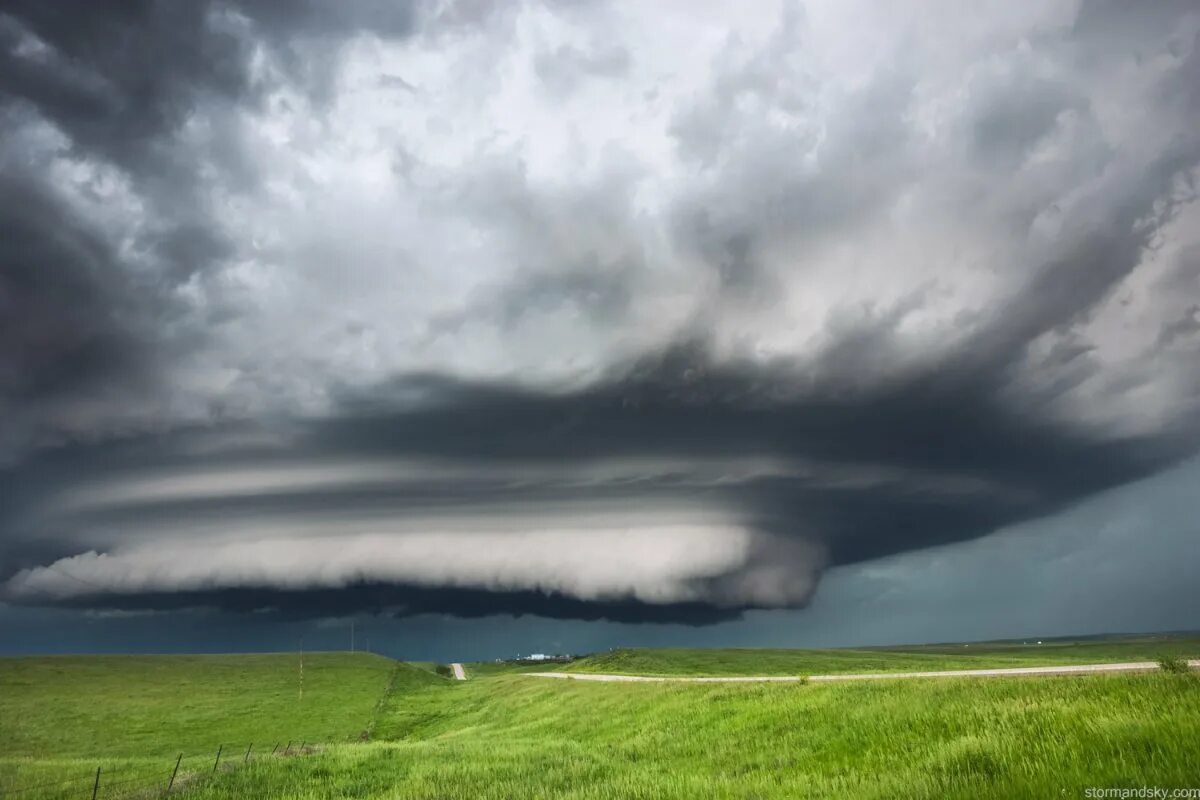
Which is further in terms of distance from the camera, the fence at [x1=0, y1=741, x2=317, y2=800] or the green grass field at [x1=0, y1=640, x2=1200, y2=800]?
the fence at [x1=0, y1=741, x2=317, y2=800]

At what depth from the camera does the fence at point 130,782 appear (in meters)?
26.5

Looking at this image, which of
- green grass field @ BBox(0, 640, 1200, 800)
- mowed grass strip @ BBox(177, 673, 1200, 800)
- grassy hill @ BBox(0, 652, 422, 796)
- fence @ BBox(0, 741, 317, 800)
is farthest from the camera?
grassy hill @ BBox(0, 652, 422, 796)

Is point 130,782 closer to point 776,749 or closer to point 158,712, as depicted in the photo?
point 776,749

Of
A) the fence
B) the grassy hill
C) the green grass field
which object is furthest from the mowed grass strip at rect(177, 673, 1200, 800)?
the grassy hill

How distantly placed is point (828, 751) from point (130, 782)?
3489cm

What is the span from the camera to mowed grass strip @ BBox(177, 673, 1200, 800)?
1019 centimetres

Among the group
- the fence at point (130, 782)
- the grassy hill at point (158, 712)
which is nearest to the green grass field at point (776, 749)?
the fence at point (130, 782)

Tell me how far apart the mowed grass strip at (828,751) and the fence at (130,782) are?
104 inches

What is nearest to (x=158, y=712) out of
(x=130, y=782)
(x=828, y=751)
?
(x=130, y=782)

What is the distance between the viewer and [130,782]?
1356 inches

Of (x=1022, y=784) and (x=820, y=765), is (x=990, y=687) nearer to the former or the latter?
(x=820, y=765)

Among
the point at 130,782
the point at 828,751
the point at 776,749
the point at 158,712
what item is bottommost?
the point at 158,712

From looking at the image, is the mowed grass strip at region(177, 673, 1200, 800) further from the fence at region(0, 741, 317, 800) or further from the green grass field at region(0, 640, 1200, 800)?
the fence at region(0, 741, 317, 800)

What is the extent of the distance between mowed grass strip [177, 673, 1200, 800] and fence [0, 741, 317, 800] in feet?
8.68
